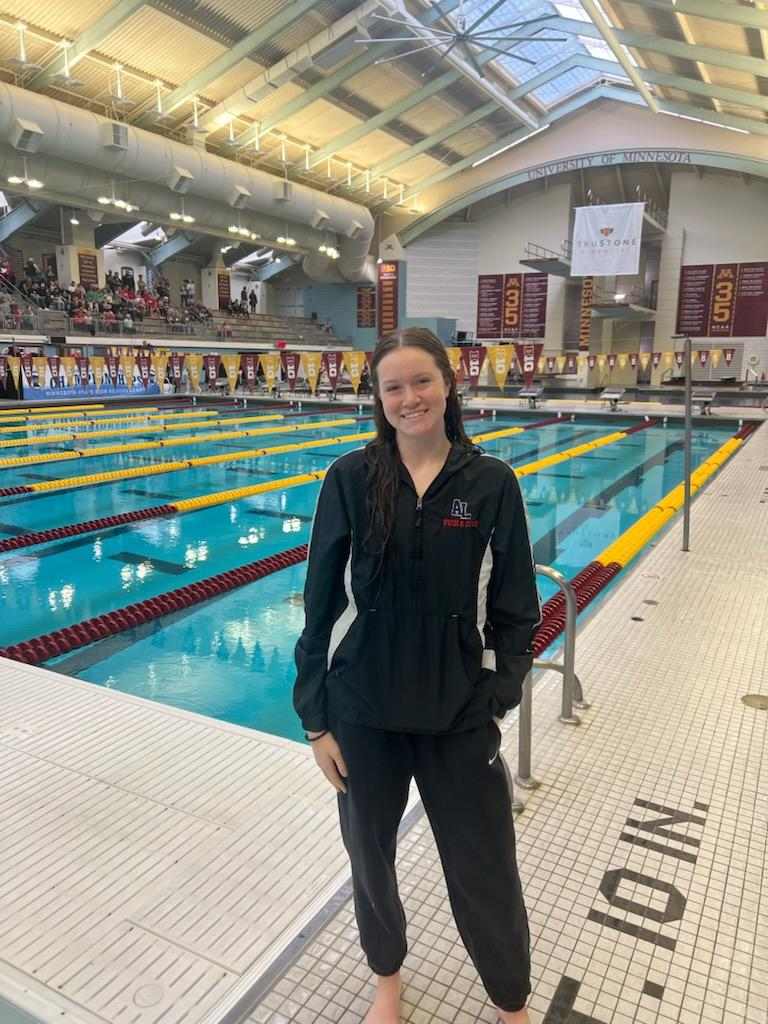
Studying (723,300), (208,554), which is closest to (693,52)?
(723,300)

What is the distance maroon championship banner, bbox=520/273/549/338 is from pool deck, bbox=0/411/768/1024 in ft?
88.9

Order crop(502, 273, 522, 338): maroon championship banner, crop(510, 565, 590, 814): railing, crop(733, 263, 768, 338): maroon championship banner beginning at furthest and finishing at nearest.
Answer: crop(502, 273, 522, 338): maroon championship banner → crop(733, 263, 768, 338): maroon championship banner → crop(510, 565, 590, 814): railing

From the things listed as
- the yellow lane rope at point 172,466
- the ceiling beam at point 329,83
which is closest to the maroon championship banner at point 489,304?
the ceiling beam at point 329,83

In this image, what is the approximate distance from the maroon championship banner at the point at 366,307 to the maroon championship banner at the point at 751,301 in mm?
15477

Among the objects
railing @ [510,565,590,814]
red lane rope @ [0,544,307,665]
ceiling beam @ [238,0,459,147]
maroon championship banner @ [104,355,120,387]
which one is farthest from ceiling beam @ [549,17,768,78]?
railing @ [510,565,590,814]

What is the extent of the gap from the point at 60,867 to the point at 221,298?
32148mm

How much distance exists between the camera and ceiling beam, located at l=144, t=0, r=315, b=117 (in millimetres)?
16828

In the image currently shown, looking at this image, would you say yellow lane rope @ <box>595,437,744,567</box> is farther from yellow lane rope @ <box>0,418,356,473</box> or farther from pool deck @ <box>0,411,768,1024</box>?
yellow lane rope @ <box>0,418,356,473</box>

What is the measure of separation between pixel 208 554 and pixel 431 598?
5.20 meters

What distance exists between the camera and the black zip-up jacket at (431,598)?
129cm

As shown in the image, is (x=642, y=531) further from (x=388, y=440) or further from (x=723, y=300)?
(x=723, y=300)

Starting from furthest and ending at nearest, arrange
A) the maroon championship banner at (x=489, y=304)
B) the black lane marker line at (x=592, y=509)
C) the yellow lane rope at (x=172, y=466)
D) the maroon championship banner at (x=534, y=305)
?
the maroon championship banner at (x=489, y=304) → the maroon championship banner at (x=534, y=305) → the yellow lane rope at (x=172, y=466) → the black lane marker line at (x=592, y=509)

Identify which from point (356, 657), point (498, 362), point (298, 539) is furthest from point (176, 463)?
point (498, 362)

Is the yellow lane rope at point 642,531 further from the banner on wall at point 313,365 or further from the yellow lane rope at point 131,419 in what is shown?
the banner on wall at point 313,365
